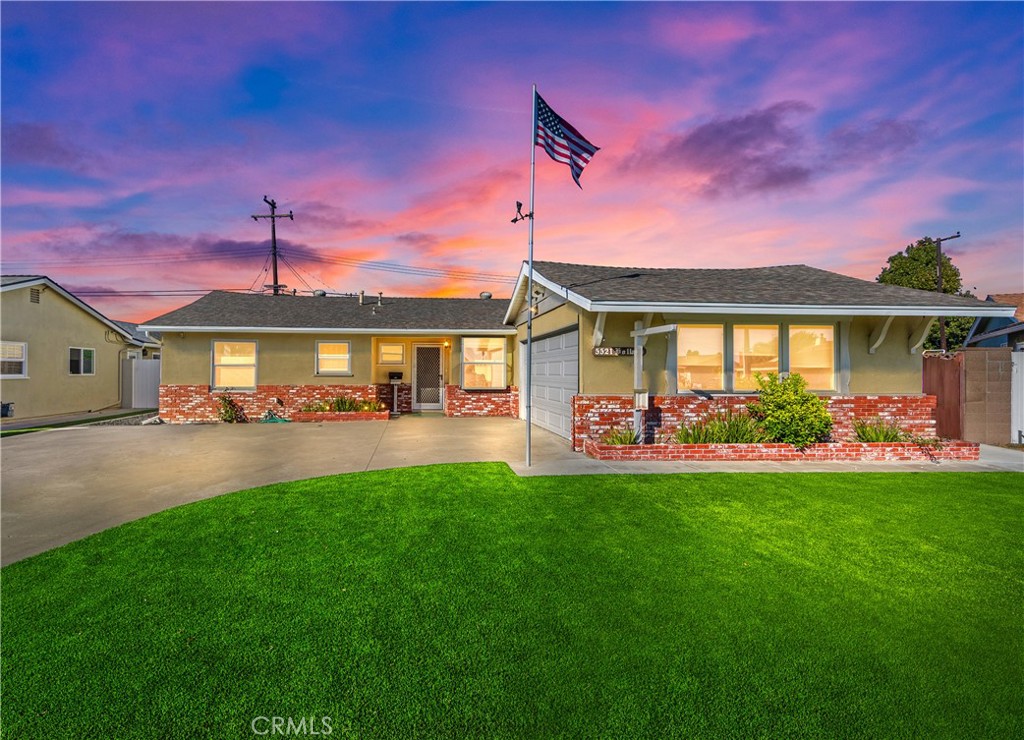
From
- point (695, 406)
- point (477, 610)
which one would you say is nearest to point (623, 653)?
point (477, 610)

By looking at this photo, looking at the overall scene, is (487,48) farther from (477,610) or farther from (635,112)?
(477,610)

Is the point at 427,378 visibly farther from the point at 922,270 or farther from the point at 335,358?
the point at 922,270

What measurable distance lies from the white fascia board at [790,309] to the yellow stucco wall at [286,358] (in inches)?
325

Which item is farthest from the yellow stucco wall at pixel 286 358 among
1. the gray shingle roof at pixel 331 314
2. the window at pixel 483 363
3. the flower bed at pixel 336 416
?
the flower bed at pixel 336 416

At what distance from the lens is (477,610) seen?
3.28 m

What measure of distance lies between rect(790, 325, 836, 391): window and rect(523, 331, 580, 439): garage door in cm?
497

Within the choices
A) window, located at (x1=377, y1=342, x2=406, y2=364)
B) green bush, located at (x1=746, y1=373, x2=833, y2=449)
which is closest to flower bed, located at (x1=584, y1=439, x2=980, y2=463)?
green bush, located at (x1=746, y1=373, x2=833, y2=449)

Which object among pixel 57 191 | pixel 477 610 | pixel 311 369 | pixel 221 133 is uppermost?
pixel 221 133

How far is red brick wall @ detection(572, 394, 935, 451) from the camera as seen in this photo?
388 inches

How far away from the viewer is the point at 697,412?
1009 centimetres

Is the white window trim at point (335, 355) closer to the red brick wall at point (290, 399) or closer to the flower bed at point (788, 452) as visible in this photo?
the red brick wall at point (290, 399)

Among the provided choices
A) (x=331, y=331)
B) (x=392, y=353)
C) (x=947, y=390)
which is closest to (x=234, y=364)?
(x=331, y=331)

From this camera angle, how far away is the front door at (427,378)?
59.3ft

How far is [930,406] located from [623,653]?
1153cm
